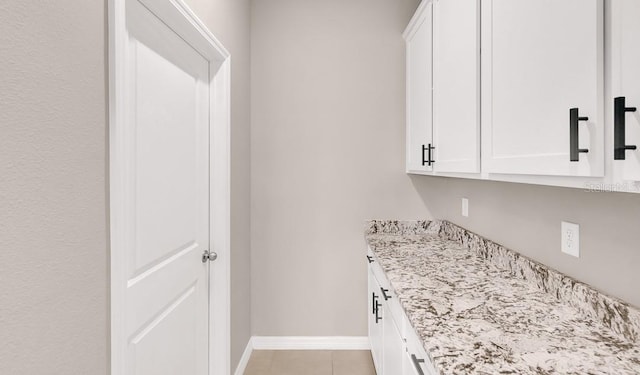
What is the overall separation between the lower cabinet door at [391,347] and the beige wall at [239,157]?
96 centimetres

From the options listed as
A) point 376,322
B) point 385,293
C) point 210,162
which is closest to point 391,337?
point 385,293

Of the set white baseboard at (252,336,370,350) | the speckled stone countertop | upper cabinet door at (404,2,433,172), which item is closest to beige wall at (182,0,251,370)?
white baseboard at (252,336,370,350)

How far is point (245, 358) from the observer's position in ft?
9.04

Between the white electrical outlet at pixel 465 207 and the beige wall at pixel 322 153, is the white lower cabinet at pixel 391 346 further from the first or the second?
the beige wall at pixel 322 153

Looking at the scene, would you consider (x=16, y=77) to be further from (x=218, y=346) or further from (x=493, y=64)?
(x=218, y=346)

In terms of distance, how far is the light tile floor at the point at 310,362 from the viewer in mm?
2678

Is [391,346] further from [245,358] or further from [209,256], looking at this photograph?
[245,358]

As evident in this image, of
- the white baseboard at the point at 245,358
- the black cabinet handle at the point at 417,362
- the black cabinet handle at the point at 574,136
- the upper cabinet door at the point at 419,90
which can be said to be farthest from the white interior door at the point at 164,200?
the upper cabinet door at the point at 419,90

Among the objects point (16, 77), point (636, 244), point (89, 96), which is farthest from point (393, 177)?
point (16, 77)

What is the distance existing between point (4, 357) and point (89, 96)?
1.90 ft

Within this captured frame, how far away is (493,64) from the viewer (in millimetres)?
1438

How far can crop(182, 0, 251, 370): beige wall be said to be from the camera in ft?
7.69

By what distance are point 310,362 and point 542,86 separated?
239cm

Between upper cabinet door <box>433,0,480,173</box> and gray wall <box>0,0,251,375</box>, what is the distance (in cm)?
134
